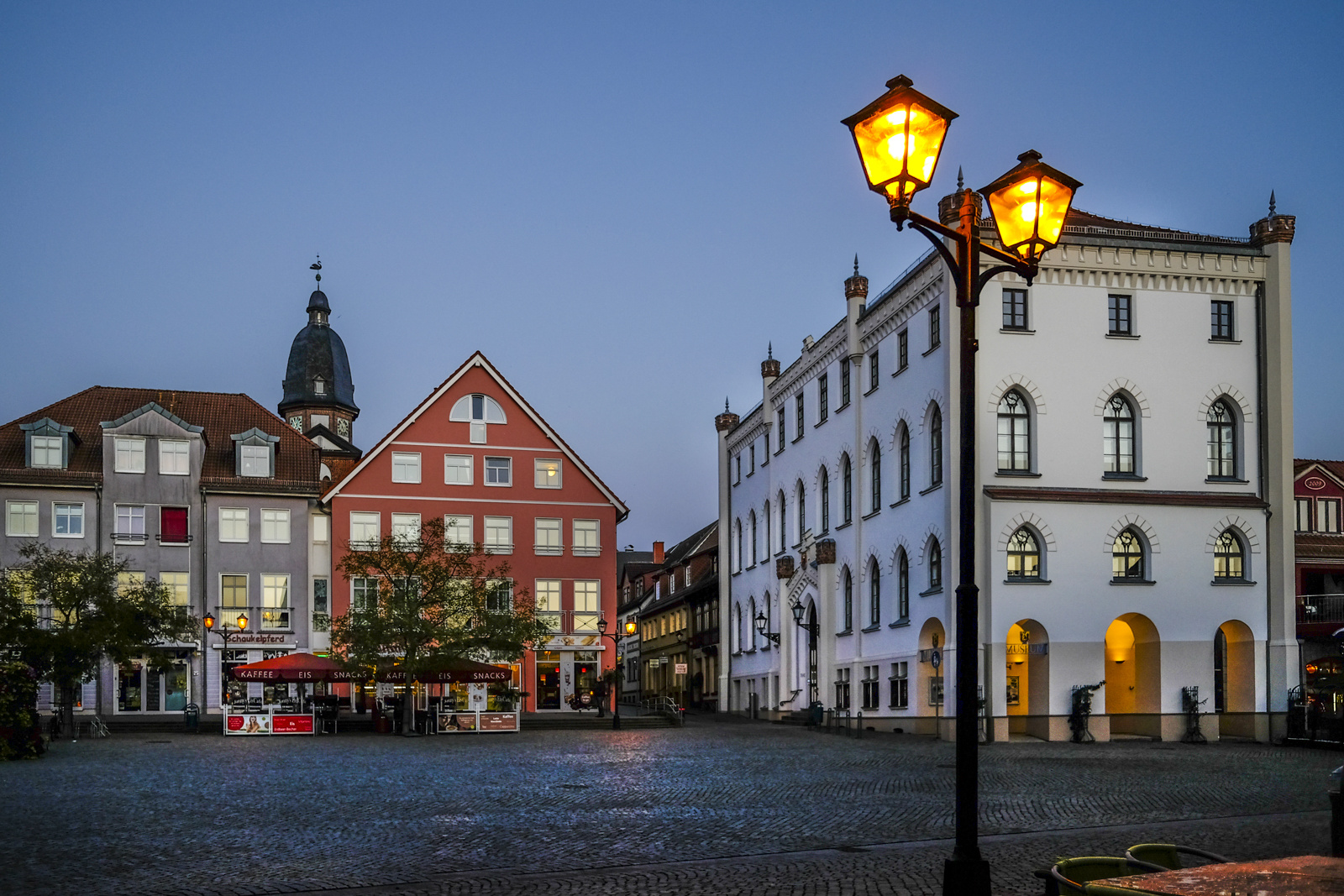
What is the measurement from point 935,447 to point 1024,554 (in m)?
4.11

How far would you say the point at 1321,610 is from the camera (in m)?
49.2

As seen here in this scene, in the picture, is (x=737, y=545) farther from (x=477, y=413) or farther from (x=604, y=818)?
(x=604, y=818)

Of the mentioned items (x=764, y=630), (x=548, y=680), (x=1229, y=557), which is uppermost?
(x=1229, y=557)

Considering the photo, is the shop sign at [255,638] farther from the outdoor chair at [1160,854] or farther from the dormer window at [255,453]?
the outdoor chair at [1160,854]

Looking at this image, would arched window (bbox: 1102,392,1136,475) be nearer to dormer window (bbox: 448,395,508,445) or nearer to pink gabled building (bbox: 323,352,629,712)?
pink gabled building (bbox: 323,352,629,712)

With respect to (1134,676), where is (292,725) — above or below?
below

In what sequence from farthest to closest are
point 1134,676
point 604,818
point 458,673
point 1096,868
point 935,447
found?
point 458,673 → point 935,447 → point 1134,676 → point 604,818 → point 1096,868

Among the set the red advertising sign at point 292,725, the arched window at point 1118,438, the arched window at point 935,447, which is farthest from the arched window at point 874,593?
the red advertising sign at point 292,725

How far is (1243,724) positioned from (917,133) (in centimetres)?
3451

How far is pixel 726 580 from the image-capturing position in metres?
66.6

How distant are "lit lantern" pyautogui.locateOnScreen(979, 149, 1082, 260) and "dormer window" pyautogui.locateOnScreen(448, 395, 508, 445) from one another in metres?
52.2

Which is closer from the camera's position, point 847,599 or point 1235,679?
point 1235,679

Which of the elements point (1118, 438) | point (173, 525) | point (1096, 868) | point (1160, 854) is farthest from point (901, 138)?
point (173, 525)

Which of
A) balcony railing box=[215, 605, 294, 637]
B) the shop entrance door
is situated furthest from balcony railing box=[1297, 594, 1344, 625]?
balcony railing box=[215, 605, 294, 637]
